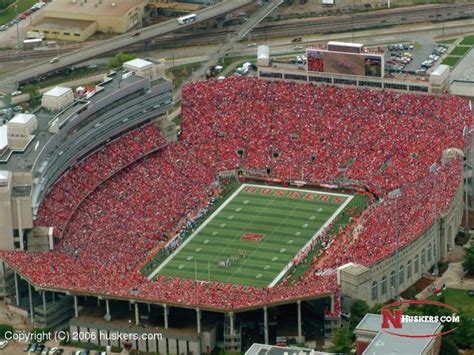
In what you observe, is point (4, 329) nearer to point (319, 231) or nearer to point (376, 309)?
point (376, 309)

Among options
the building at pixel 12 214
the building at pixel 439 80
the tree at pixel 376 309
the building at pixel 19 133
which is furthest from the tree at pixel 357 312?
the building at pixel 439 80

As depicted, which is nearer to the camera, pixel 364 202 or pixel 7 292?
pixel 7 292

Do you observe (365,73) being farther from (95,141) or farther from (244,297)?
(244,297)

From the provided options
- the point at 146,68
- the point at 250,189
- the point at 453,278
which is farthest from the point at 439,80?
the point at 453,278

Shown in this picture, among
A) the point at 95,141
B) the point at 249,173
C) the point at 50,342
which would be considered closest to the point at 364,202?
the point at 249,173

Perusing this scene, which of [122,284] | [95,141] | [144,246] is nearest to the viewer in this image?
[122,284]

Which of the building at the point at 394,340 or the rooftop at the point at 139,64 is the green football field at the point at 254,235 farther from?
the building at the point at 394,340

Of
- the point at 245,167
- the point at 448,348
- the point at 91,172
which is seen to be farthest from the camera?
the point at 245,167
